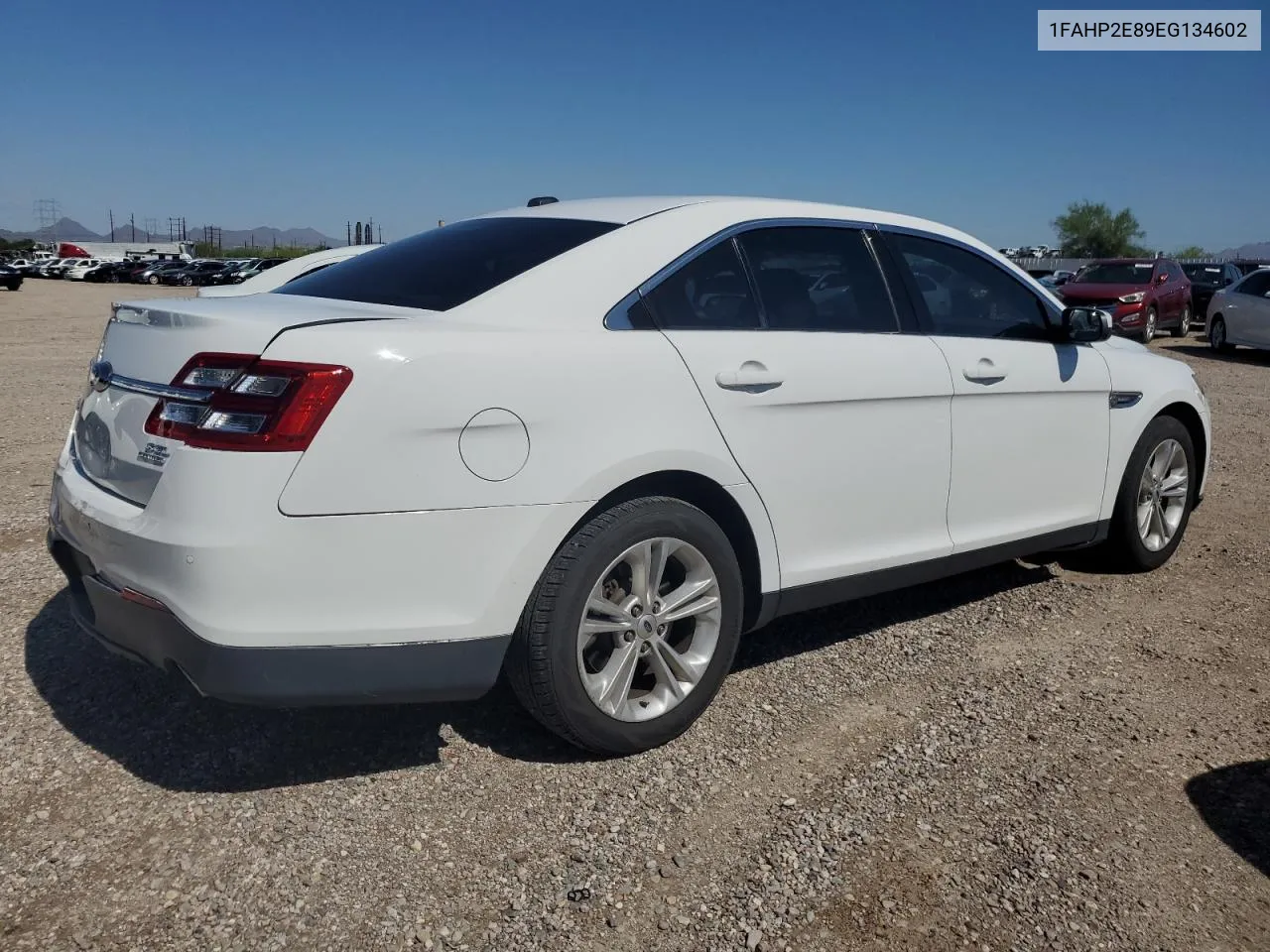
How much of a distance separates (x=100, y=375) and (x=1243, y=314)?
1771 centimetres

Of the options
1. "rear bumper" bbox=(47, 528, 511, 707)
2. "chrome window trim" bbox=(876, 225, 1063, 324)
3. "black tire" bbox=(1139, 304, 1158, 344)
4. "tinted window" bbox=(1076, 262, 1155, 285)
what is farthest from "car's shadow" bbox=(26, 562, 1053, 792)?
"tinted window" bbox=(1076, 262, 1155, 285)

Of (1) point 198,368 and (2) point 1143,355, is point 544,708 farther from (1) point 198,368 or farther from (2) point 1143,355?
(2) point 1143,355

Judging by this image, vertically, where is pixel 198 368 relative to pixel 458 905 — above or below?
above

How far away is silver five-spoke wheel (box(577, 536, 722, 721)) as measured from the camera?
306 centimetres

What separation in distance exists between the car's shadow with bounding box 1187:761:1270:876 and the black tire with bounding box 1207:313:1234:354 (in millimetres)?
16382

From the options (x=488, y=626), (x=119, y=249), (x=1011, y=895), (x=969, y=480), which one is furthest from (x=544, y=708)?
(x=119, y=249)

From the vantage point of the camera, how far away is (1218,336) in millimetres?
17688

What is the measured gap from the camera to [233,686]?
257 cm

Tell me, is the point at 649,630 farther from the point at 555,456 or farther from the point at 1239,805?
the point at 1239,805

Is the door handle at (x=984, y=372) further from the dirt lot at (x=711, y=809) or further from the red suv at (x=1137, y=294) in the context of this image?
the red suv at (x=1137, y=294)

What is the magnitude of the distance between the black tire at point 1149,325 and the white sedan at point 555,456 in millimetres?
16658

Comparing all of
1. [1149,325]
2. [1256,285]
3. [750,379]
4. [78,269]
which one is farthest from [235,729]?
[78,269]

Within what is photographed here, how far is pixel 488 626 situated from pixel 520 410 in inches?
22.3

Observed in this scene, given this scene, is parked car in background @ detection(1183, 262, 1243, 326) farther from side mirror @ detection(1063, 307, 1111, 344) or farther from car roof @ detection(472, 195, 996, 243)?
car roof @ detection(472, 195, 996, 243)
